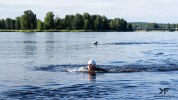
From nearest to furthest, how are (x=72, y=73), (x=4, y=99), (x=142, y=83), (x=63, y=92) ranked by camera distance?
(x=4, y=99) < (x=63, y=92) < (x=142, y=83) < (x=72, y=73)

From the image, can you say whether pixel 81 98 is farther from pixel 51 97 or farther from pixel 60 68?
pixel 60 68

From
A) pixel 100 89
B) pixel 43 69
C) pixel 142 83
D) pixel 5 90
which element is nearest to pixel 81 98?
pixel 100 89

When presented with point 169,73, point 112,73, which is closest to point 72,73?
point 112,73

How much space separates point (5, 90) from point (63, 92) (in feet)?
13.8

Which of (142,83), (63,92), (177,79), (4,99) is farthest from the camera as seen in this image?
(177,79)

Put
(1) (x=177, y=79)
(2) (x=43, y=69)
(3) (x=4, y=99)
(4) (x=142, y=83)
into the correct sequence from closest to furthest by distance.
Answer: (3) (x=4, y=99) → (4) (x=142, y=83) → (1) (x=177, y=79) → (2) (x=43, y=69)

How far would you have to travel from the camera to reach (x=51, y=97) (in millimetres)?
28891

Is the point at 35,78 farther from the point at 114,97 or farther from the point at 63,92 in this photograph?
the point at 114,97

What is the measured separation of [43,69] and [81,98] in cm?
2022

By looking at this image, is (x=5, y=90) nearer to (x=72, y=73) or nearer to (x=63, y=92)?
(x=63, y=92)

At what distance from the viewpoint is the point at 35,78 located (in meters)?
39.3

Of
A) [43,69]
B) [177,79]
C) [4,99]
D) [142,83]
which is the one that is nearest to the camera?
[4,99]

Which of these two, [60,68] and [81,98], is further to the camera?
[60,68]

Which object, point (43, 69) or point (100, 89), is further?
point (43, 69)
